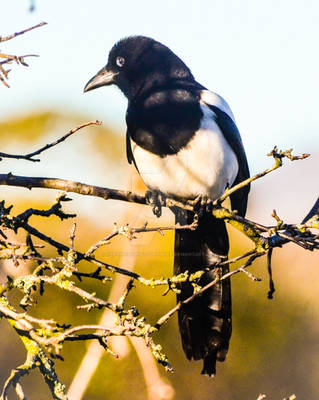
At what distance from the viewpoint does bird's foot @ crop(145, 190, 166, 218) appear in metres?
3.59

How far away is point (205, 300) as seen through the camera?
374 centimetres

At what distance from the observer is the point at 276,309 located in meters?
5.16

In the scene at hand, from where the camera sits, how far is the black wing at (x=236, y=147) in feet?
12.3

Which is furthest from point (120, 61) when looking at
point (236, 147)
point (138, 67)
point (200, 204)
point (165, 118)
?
point (200, 204)

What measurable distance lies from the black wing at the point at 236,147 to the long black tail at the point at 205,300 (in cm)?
15

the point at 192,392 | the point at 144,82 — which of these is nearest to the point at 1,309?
the point at 144,82

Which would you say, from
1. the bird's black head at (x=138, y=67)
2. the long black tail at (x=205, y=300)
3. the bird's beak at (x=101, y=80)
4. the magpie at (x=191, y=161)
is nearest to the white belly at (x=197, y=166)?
the magpie at (x=191, y=161)

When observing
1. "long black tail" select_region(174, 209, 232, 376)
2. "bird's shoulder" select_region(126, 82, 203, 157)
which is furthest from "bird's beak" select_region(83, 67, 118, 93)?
"long black tail" select_region(174, 209, 232, 376)

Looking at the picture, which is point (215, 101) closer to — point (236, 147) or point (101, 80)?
point (236, 147)

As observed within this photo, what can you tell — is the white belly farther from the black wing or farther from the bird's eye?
the bird's eye

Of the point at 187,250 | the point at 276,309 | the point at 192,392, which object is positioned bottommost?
the point at 192,392

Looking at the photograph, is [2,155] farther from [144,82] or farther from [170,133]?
[144,82]

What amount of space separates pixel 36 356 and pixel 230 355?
294 cm

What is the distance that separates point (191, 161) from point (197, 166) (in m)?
0.04
